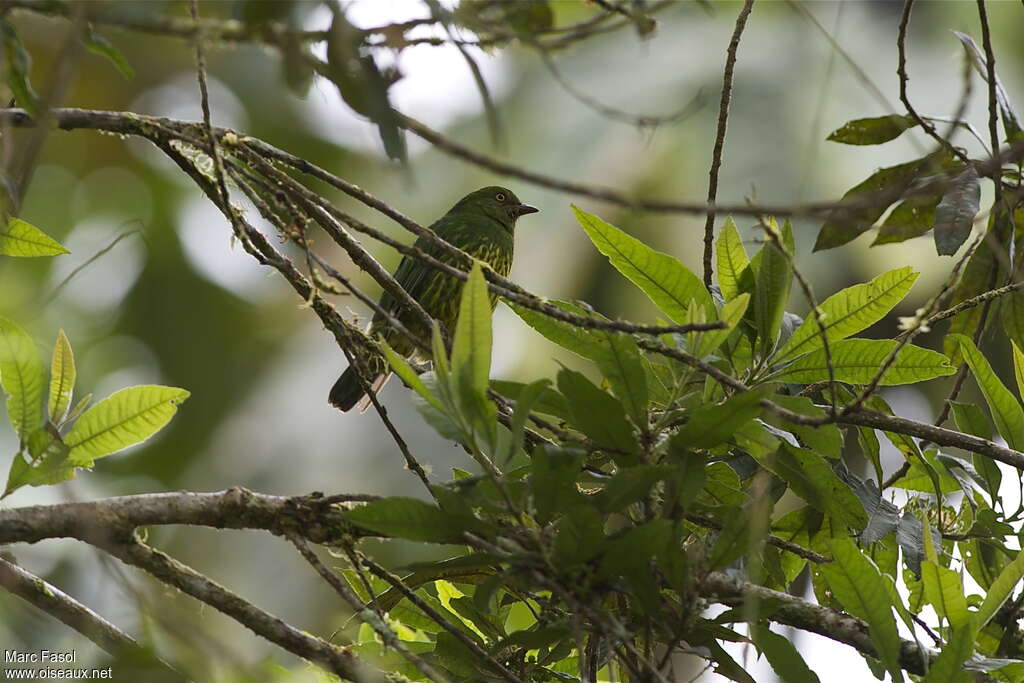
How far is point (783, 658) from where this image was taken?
2188 mm

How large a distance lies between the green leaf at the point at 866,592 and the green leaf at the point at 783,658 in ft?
0.47

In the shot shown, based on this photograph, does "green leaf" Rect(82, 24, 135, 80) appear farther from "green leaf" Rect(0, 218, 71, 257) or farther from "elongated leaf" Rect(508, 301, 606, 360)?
"elongated leaf" Rect(508, 301, 606, 360)

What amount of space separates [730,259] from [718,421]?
611 mm

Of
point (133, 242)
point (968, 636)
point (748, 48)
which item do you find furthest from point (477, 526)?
point (748, 48)

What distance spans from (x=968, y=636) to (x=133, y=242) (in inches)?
83.3

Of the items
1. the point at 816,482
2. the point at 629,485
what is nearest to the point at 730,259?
the point at 816,482

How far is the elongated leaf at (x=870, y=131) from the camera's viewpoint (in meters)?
3.07

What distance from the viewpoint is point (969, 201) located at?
2.70 meters

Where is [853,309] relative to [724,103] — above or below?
below

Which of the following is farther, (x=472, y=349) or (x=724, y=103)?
(x=724, y=103)

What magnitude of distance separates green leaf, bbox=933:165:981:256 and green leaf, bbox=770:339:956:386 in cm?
34

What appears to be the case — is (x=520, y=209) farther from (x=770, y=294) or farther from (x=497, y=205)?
(x=770, y=294)

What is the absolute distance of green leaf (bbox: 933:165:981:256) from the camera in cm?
266

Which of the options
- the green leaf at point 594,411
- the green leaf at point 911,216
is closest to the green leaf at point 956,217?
the green leaf at point 911,216
